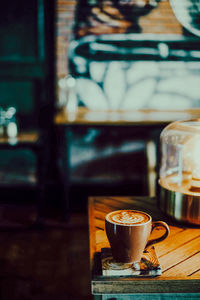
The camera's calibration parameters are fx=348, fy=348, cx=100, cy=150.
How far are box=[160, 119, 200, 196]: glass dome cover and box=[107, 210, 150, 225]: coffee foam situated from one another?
0.25 meters

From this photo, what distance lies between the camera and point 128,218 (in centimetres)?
107

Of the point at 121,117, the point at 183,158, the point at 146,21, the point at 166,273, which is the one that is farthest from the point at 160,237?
the point at 146,21

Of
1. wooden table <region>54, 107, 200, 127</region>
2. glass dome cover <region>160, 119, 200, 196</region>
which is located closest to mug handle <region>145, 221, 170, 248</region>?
glass dome cover <region>160, 119, 200, 196</region>

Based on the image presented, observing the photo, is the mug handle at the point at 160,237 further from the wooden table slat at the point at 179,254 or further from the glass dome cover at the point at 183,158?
the glass dome cover at the point at 183,158

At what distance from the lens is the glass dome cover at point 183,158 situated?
51.8 inches

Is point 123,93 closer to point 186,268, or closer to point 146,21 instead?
point 146,21

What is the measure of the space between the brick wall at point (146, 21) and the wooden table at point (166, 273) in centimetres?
271

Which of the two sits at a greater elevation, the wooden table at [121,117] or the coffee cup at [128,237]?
the coffee cup at [128,237]

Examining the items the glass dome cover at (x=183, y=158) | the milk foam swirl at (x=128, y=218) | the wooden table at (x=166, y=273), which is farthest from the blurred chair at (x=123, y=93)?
the milk foam swirl at (x=128, y=218)

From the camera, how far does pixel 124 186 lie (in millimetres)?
3939

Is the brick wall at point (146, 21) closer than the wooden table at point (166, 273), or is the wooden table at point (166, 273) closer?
the wooden table at point (166, 273)

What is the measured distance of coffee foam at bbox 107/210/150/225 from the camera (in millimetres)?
1032

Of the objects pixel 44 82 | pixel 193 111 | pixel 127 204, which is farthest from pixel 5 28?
pixel 127 204

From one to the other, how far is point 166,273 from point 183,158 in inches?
46.6
